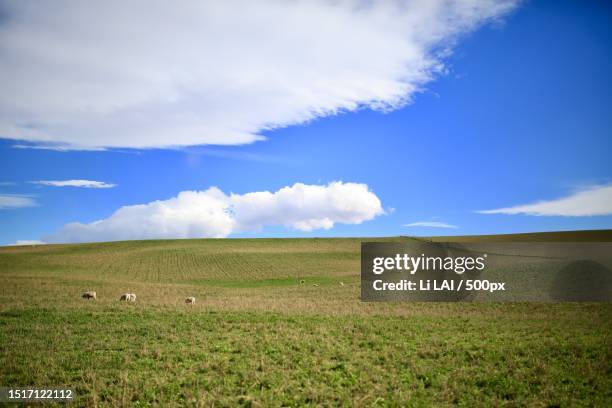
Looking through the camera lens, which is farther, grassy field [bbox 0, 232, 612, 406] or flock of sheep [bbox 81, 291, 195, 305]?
flock of sheep [bbox 81, 291, 195, 305]

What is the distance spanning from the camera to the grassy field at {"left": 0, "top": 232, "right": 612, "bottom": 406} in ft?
39.2

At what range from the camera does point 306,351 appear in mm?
15406

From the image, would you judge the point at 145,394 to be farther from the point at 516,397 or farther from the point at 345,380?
the point at 516,397

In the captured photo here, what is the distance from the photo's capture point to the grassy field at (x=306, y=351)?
470 inches

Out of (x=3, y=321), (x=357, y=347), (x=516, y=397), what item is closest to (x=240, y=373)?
(x=357, y=347)

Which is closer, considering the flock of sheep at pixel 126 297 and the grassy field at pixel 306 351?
the grassy field at pixel 306 351
